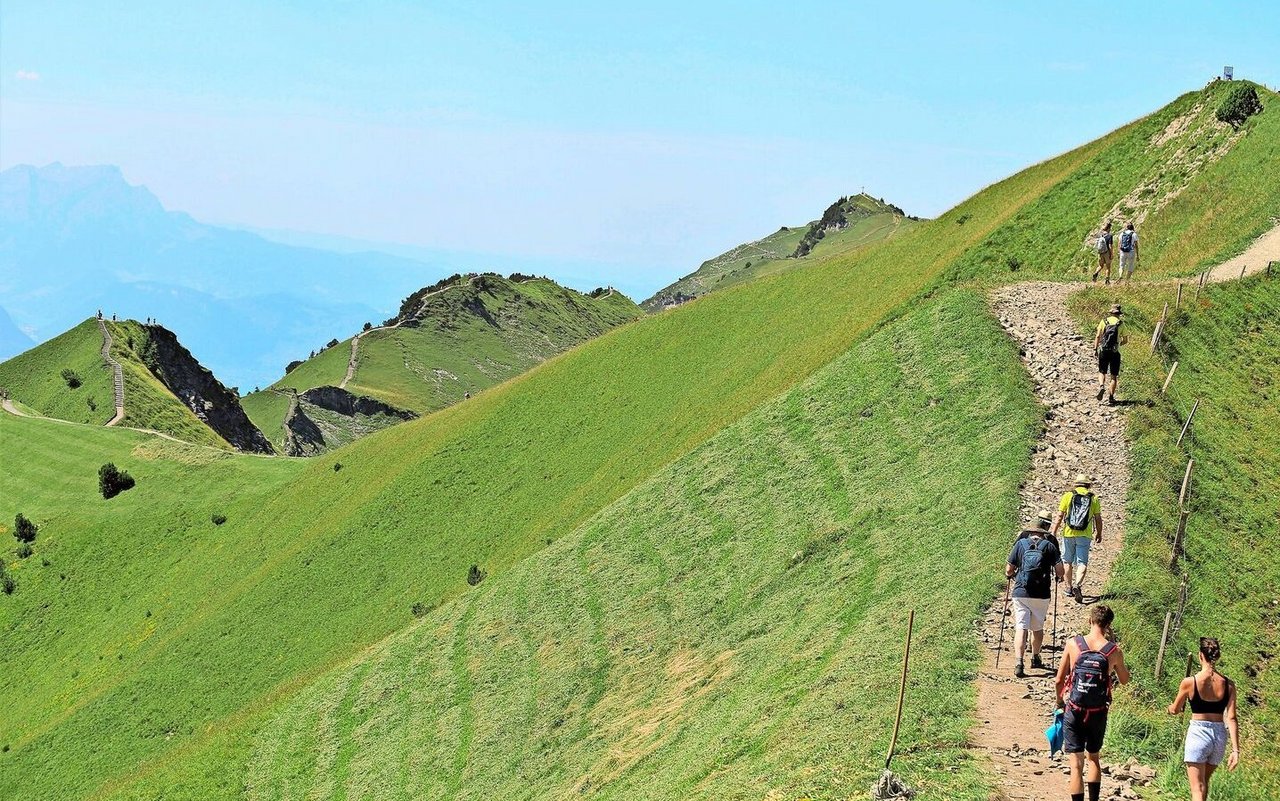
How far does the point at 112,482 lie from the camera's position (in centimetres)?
9169

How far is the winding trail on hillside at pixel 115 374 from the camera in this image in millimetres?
111500

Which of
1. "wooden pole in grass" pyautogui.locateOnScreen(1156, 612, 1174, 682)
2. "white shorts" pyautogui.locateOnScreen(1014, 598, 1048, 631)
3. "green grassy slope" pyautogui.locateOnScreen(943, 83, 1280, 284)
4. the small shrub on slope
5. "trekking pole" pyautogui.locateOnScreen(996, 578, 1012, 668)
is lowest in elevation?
"wooden pole in grass" pyautogui.locateOnScreen(1156, 612, 1174, 682)

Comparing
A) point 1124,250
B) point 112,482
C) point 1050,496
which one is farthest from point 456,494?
point 1050,496

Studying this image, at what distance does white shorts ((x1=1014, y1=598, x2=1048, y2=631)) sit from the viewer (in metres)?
20.3

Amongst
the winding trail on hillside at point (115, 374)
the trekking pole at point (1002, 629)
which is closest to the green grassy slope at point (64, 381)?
the winding trail on hillside at point (115, 374)

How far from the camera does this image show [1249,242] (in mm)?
54156

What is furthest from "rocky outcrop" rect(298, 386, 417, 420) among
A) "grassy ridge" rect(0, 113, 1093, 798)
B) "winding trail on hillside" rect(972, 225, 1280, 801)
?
"winding trail on hillside" rect(972, 225, 1280, 801)

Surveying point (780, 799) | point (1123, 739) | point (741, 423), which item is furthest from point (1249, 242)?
point (780, 799)

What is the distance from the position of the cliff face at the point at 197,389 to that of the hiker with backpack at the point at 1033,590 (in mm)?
127193

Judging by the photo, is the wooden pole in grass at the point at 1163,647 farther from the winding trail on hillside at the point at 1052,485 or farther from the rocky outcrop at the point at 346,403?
the rocky outcrop at the point at 346,403

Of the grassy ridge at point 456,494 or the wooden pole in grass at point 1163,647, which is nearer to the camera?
the wooden pole in grass at point 1163,647

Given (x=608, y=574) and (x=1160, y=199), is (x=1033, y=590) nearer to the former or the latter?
(x=608, y=574)

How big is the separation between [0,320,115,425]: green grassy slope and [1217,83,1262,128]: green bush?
99.1m

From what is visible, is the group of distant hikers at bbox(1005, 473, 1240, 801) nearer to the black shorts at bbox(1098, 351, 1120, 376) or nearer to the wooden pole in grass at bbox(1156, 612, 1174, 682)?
the wooden pole in grass at bbox(1156, 612, 1174, 682)
